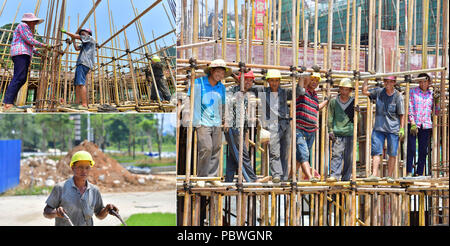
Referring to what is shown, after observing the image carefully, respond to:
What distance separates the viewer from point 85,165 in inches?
185

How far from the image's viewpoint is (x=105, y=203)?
4801mm

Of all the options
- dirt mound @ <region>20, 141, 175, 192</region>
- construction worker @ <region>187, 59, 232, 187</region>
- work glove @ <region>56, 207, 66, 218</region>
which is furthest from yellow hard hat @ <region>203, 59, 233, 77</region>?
work glove @ <region>56, 207, 66, 218</region>

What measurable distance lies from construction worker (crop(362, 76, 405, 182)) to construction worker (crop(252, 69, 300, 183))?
4.44 feet

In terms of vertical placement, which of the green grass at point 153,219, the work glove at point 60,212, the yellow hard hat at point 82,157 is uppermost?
the yellow hard hat at point 82,157

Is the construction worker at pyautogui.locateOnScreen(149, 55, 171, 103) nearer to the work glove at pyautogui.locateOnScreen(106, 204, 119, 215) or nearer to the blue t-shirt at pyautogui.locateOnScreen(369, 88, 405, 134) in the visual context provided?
the blue t-shirt at pyautogui.locateOnScreen(369, 88, 405, 134)

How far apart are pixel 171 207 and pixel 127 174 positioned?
52 cm

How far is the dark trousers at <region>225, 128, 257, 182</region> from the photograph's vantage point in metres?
6.70

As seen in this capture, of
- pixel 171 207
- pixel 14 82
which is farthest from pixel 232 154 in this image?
pixel 14 82

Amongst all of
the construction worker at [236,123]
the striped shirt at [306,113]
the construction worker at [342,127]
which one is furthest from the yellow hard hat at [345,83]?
the construction worker at [236,123]

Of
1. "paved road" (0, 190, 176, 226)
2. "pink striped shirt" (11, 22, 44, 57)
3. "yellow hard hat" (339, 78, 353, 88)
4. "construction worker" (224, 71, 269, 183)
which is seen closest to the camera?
"paved road" (0, 190, 176, 226)

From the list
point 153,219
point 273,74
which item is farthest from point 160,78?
point 153,219

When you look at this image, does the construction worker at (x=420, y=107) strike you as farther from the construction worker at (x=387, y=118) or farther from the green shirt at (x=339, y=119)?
the green shirt at (x=339, y=119)

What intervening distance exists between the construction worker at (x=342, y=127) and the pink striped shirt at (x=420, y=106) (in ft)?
3.29

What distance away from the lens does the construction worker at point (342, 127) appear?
745 cm
